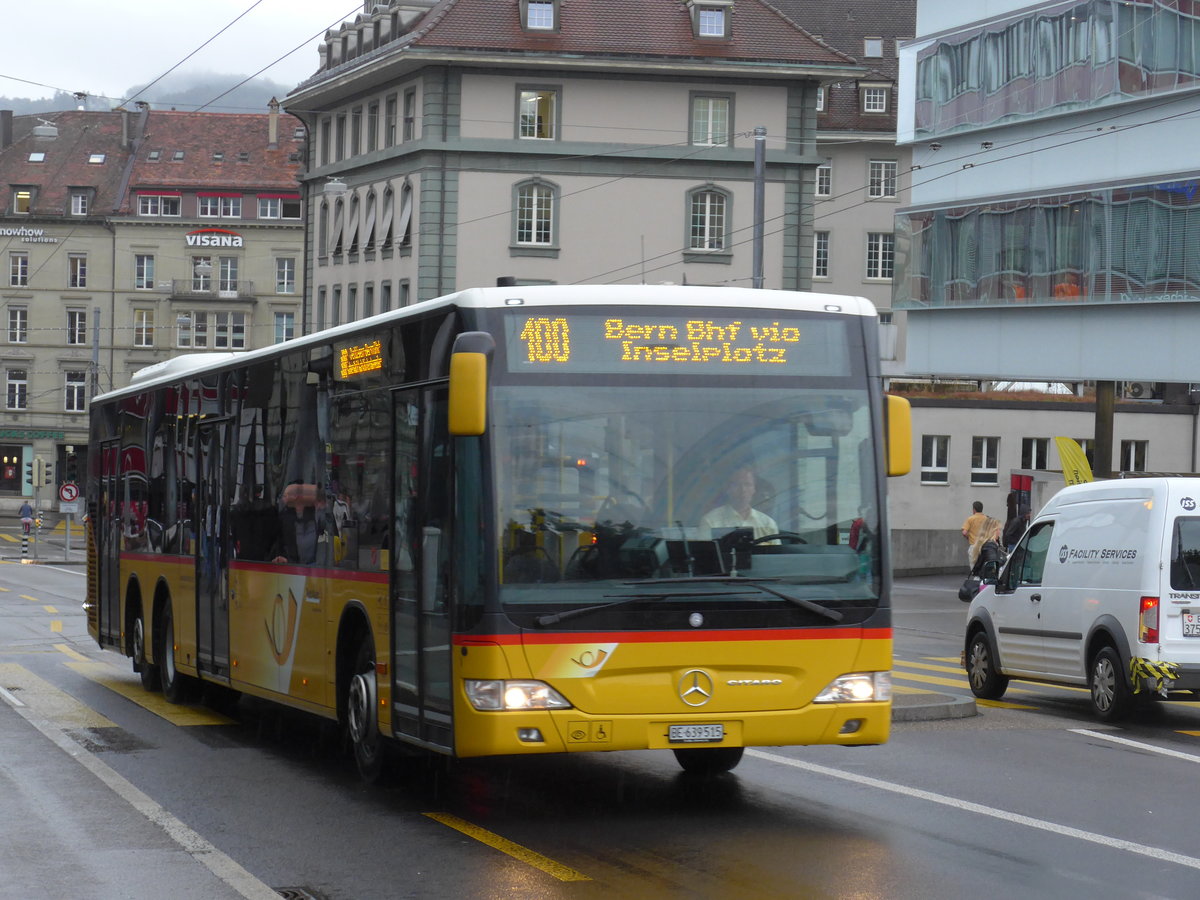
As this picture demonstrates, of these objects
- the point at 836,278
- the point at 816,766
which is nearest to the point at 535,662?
the point at 816,766

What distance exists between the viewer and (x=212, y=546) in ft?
50.9

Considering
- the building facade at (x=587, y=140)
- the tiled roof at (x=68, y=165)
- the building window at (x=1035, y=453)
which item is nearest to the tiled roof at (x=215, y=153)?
the tiled roof at (x=68, y=165)

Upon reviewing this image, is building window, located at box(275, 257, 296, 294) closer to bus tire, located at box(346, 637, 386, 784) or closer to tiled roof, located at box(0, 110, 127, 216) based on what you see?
tiled roof, located at box(0, 110, 127, 216)

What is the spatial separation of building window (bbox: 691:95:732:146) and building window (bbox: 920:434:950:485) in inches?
712

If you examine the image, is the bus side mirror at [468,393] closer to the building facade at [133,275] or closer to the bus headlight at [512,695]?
the bus headlight at [512,695]

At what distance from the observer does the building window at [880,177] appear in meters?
86.3

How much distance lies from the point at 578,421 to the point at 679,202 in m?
55.6

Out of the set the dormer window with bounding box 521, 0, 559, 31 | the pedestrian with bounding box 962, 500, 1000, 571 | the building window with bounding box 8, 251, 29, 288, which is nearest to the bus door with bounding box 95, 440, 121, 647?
the pedestrian with bounding box 962, 500, 1000, 571

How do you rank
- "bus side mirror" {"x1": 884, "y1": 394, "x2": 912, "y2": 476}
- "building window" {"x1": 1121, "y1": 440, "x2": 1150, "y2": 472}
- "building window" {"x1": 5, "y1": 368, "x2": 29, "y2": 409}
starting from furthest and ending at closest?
"building window" {"x1": 5, "y1": 368, "x2": 29, "y2": 409}
"building window" {"x1": 1121, "y1": 440, "x2": 1150, "y2": 472}
"bus side mirror" {"x1": 884, "y1": 394, "x2": 912, "y2": 476}

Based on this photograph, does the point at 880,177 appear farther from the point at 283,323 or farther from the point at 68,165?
the point at 68,165

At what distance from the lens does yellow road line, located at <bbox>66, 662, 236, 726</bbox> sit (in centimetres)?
1585

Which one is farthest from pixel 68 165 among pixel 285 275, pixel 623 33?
pixel 623 33

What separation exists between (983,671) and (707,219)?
4736 centimetres

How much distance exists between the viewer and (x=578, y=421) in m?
9.89
